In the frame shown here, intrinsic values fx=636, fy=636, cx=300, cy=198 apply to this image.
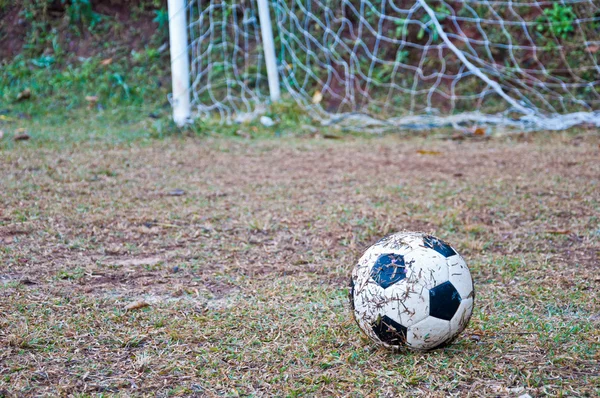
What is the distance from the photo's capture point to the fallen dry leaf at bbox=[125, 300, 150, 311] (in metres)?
2.41

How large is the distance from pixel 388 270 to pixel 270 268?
41.8 inches

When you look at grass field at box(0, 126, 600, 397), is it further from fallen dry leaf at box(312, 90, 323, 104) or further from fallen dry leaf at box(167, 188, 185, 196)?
fallen dry leaf at box(312, 90, 323, 104)

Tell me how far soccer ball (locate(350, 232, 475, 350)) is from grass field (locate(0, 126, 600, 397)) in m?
0.09

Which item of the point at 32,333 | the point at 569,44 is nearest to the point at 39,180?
the point at 32,333

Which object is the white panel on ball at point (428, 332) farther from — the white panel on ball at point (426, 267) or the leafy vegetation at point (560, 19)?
the leafy vegetation at point (560, 19)

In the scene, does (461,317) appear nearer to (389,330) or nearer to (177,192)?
(389,330)

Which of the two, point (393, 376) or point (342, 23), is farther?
point (342, 23)

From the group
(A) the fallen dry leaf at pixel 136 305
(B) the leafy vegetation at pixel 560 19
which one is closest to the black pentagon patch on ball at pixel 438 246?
(A) the fallen dry leaf at pixel 136 305

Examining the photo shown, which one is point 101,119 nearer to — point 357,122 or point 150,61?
point 150,61

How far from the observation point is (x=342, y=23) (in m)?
8.80

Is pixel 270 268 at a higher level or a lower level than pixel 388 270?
lower

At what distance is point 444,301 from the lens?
1946 millimetres

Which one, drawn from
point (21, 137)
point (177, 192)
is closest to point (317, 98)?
point (21, 137)

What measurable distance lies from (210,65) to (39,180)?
4.77m
